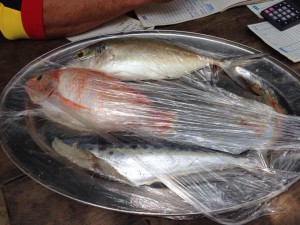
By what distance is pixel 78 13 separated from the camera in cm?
115

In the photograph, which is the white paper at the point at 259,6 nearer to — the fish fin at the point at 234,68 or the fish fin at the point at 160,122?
the fish fin at the point at 234,68

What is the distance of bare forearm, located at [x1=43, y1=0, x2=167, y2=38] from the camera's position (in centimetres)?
113

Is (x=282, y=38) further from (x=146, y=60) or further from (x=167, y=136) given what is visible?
(x=167, y=136)

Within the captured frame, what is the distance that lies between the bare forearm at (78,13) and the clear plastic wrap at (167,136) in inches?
14.9

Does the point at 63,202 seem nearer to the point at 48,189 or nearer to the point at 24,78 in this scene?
the point at 48,189

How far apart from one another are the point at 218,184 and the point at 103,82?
0.96 ft

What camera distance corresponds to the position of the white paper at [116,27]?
1.17 m

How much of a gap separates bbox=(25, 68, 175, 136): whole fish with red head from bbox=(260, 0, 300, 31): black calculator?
2.07 feet

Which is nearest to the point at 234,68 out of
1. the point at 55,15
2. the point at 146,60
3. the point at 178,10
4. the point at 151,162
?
the point at 146,60

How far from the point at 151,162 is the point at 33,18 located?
687 mm

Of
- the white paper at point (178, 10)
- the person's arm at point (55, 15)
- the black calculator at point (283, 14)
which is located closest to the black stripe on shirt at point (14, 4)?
the person's arm at point (55, 15)

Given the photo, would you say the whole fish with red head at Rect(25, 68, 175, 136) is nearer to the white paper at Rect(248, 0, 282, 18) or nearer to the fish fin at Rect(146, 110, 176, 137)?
the fish fin at Rect(146, 110, 176, 137)

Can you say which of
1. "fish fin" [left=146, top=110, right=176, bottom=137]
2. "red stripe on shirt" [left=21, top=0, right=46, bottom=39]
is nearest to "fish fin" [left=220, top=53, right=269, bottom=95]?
"fish fin" [left=146, top=110, right=176, bottom=137]

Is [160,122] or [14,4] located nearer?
[160,122]
